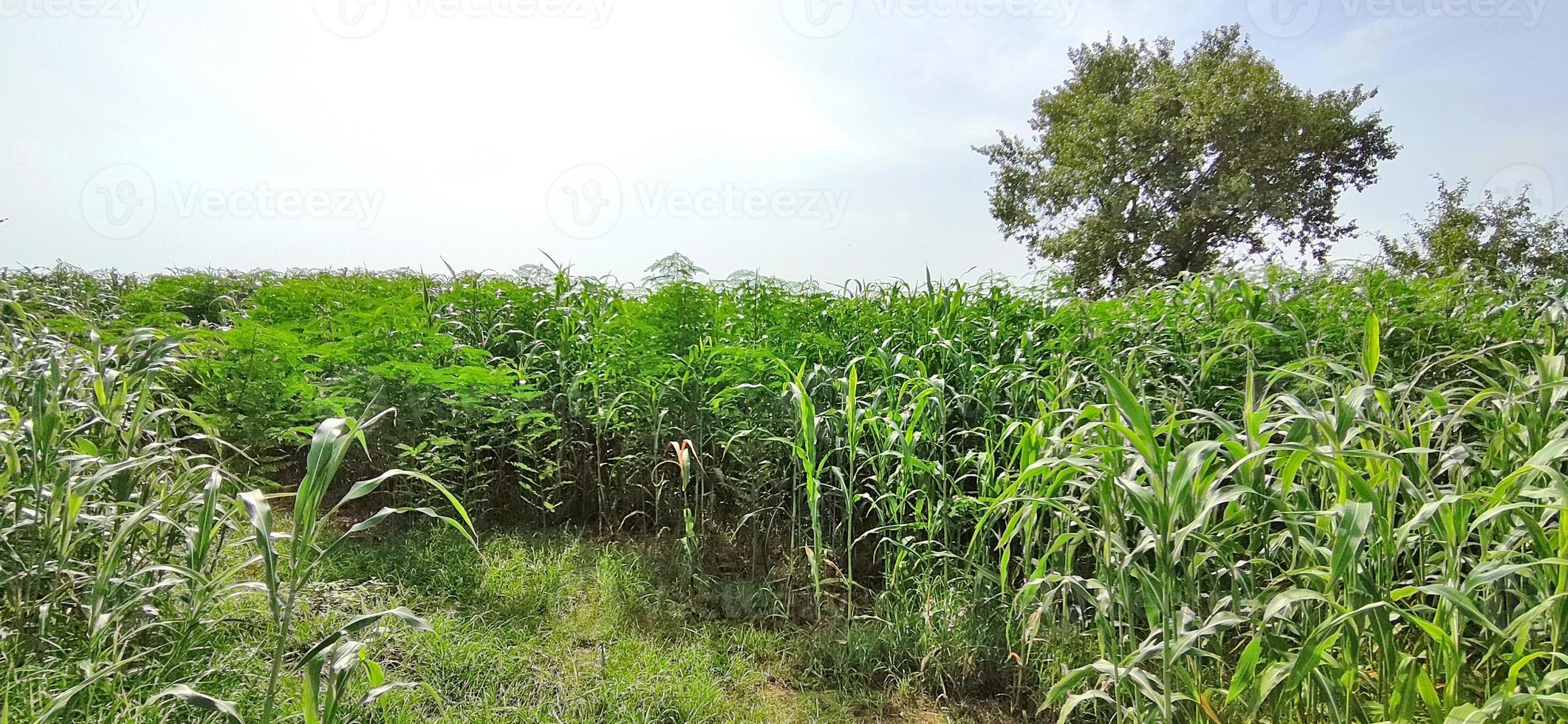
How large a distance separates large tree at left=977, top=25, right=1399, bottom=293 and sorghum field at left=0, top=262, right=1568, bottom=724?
13586 millimetres

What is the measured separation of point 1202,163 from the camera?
15.3 metres

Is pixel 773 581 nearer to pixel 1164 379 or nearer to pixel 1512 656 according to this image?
pixel 1164 379

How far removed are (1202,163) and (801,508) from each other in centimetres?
1649

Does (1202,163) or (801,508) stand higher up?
(1202,163)

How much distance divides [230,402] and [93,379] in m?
0.75

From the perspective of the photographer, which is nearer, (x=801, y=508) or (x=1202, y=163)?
(x=801, y=508)

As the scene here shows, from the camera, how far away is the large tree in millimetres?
14586

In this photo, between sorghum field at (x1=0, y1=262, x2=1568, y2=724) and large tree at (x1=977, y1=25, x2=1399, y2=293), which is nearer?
sorghum field at (x1=0, y1=262, x2=1568, y2=724)

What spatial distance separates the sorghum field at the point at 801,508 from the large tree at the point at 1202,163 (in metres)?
13.6

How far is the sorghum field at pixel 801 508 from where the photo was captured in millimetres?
1252

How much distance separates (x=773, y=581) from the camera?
2.47 meters

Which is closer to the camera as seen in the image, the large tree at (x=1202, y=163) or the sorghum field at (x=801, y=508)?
the sorghum field at (x=801, y=508)

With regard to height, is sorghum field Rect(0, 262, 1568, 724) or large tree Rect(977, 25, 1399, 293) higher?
large tree Rect(977, 25, 1399, 293)

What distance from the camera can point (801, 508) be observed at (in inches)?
107
